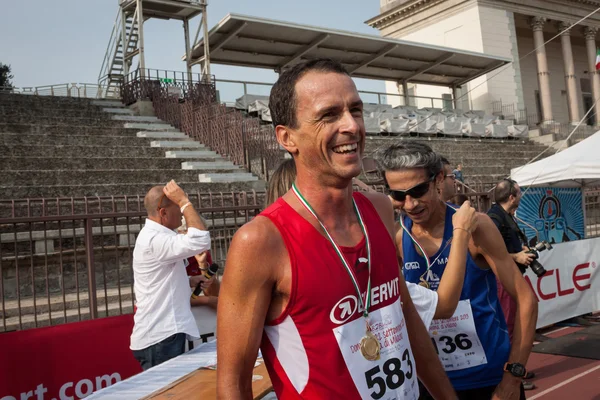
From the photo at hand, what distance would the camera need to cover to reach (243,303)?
1.40m

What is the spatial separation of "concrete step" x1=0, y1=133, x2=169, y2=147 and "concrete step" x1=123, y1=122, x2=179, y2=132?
3.41 ft

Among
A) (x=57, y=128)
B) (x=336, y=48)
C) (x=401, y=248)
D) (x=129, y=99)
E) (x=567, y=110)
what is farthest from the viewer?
(x=567, y=110)

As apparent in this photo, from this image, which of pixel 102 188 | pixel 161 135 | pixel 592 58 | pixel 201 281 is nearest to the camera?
pixel 201 281

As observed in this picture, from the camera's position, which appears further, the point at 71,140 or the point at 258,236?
the point at 71,140

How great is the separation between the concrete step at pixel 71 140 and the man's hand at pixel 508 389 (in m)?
10.2

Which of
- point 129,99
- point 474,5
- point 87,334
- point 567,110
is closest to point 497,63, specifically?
point 474,5

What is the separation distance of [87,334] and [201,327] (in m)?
0.96

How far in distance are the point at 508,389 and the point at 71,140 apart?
423 inches

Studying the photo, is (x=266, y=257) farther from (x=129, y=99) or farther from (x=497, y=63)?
(x=497, y=63)

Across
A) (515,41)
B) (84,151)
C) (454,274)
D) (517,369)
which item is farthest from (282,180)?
(515,41)

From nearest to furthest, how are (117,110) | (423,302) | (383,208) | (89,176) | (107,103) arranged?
(383,208)
(423,302)
(89,176)
(117,110)
(107,103)

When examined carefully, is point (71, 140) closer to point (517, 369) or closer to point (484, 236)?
point (484, 236)

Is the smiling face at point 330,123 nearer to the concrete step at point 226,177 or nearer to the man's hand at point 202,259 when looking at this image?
the man's hand at point 202,259

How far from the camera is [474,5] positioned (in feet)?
89.2
